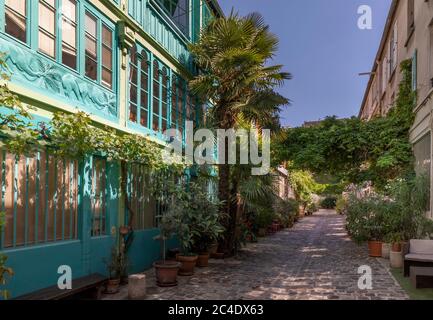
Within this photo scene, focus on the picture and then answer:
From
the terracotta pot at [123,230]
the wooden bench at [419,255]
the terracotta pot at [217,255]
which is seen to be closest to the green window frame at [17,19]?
the terracotta pot at [123,230]

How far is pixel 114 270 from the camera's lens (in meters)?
7.86

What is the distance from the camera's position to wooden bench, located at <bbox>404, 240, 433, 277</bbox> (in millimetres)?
8113

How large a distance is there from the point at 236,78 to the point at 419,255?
6448 mm

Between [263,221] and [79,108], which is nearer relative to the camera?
[79,108]

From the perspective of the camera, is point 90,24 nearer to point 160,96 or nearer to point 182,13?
point 160,96

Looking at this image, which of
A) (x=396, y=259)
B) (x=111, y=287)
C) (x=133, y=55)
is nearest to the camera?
(x=111, y=287)

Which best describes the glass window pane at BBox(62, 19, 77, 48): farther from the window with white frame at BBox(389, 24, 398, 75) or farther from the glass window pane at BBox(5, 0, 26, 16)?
the window with white frame at BBox(389, 24, 398, 75)

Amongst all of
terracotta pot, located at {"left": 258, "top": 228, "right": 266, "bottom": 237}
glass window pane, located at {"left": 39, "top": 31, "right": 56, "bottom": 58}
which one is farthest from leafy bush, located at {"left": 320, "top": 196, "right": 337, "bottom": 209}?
glass window pane, located at {"left": 39, "top": 31, "right": 56, "bottom": 58}

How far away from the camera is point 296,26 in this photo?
1373 cm

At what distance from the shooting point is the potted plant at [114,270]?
746 centimetres

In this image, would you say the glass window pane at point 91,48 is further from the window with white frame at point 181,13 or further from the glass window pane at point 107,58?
the window with white frame at point 181,13

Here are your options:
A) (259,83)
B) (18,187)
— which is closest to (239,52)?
(259,83)

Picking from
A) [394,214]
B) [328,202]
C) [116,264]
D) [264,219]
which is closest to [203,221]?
[116,264]

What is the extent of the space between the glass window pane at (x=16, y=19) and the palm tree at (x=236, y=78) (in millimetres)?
5874
